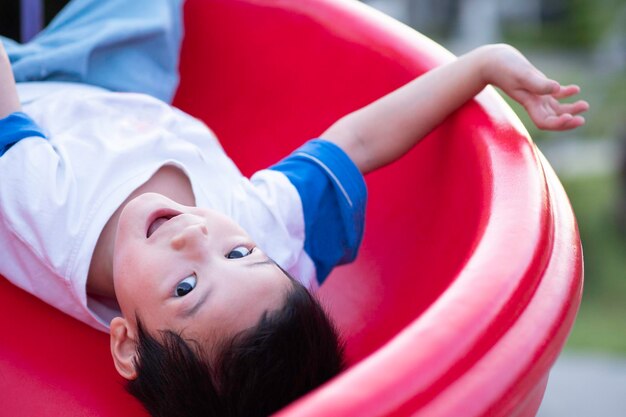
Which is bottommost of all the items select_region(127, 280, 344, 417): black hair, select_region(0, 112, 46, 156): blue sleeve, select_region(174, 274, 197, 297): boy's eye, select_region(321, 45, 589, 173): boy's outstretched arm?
select_region(127, 280, 344, 417): black hair

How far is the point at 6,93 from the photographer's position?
749 mm

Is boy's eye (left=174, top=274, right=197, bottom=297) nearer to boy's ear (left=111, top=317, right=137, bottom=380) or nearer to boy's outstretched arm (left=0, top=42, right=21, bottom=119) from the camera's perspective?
boy's ear (left=111, top=317, right=137, bottom=380)

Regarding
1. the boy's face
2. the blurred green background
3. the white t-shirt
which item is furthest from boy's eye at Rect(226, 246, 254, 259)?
the blurred green background

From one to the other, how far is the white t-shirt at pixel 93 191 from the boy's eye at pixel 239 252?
11 cm

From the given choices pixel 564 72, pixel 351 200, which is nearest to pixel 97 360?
pixel 351 200

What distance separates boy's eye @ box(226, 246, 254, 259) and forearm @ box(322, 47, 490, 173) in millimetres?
197

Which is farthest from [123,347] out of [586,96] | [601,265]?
[586,96]

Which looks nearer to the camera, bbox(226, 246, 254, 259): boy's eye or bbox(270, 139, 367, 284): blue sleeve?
bbox(226, 246, 254, 259): boy's eye

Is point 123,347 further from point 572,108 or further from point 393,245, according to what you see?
point 572,108

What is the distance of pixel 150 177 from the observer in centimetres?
74

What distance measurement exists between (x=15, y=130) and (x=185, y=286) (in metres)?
0.24

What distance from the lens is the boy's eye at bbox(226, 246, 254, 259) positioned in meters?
0.62

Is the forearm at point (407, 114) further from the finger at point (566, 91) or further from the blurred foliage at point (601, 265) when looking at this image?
the blurred foliage at point (601, 265)

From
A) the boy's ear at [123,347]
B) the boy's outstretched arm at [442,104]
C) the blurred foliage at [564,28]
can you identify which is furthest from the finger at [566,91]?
the blurred foliage at [564,28]
